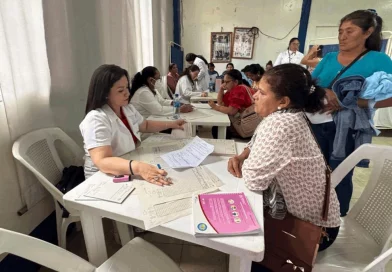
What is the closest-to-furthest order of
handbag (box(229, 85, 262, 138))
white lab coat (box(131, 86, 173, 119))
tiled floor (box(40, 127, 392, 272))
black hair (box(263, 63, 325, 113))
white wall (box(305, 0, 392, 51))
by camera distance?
1. black hair (box(263, 63, 325, 113))
2. tiled floor (box(40, 127, 392, 272))
3. white lab coat (box(131, 86, 173, 119))
4. handbag (box(229, 85, 262, 138))
5. white wall (box(305, 0, 392, 51))

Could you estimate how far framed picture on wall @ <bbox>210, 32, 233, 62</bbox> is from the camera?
6098 millimetres

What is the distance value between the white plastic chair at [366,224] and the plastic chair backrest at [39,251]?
33.8 inches

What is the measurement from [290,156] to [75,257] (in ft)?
2.59

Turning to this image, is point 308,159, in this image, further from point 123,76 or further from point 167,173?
point 123,76

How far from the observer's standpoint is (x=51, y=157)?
4.38 ft

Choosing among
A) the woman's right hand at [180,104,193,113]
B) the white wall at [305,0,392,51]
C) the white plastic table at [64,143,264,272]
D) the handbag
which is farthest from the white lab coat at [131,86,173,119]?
the white wall at [305,0,392,51]

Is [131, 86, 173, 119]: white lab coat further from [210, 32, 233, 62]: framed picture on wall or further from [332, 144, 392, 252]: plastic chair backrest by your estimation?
[210, 32, 233, 62]: framed picture on wall

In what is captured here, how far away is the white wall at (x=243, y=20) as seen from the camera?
5688mm

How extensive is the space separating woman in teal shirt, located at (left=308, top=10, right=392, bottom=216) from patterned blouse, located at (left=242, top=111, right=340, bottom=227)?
0.58 metres

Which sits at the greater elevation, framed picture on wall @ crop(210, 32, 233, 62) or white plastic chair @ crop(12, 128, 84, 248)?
framed picture on wall @ crop(210, 32, 233, 62)

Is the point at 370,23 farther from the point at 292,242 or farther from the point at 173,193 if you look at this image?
the point at 173,193

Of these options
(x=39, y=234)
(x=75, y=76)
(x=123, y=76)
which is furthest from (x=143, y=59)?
(x=39, y=234)

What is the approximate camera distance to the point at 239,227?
69 centimetres

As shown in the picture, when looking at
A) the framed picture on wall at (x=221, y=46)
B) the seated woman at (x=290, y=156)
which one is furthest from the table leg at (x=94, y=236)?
the framed picture on wall at (x=221, y=46)
